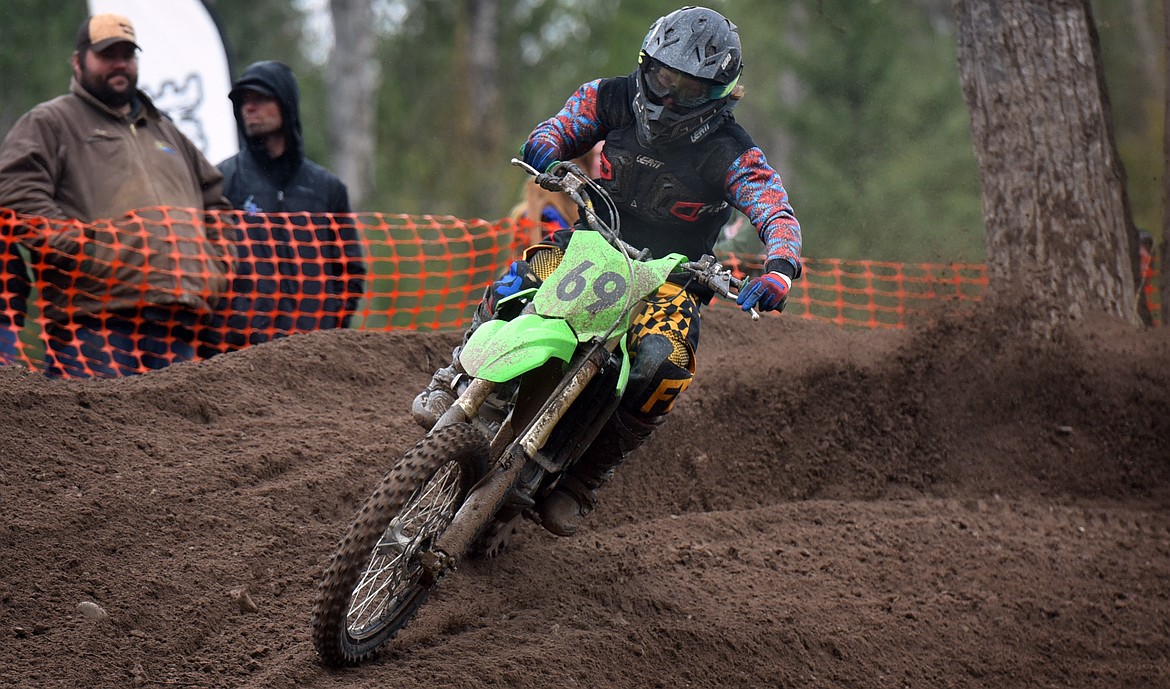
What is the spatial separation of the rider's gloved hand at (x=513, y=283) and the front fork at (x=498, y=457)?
1.94ft

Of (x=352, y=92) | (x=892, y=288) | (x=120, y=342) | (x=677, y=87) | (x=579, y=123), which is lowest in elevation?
(x=352, y=92)

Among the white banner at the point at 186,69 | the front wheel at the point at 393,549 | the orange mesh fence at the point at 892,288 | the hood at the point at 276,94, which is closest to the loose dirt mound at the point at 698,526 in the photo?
the front wheel at the point at 393,549

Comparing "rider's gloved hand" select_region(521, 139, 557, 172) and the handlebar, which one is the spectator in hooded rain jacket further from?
the handlebar

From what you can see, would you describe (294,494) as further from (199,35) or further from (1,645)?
(199,35)

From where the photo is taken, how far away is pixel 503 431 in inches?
175

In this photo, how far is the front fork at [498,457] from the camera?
4.18 meters

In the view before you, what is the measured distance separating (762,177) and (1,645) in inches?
135

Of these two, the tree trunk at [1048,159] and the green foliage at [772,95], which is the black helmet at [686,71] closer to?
the tree trunk at [1048,159]

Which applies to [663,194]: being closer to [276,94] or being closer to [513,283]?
[513,283]

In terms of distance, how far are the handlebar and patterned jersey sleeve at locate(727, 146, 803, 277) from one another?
301mm

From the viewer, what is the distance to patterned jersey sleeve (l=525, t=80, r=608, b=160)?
540 cm

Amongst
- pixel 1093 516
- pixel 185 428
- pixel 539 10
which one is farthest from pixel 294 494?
pixel 539 10

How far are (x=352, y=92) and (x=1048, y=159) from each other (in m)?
12.1

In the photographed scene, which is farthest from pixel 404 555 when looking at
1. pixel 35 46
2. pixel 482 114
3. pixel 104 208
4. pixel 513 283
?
pixel 35 46
